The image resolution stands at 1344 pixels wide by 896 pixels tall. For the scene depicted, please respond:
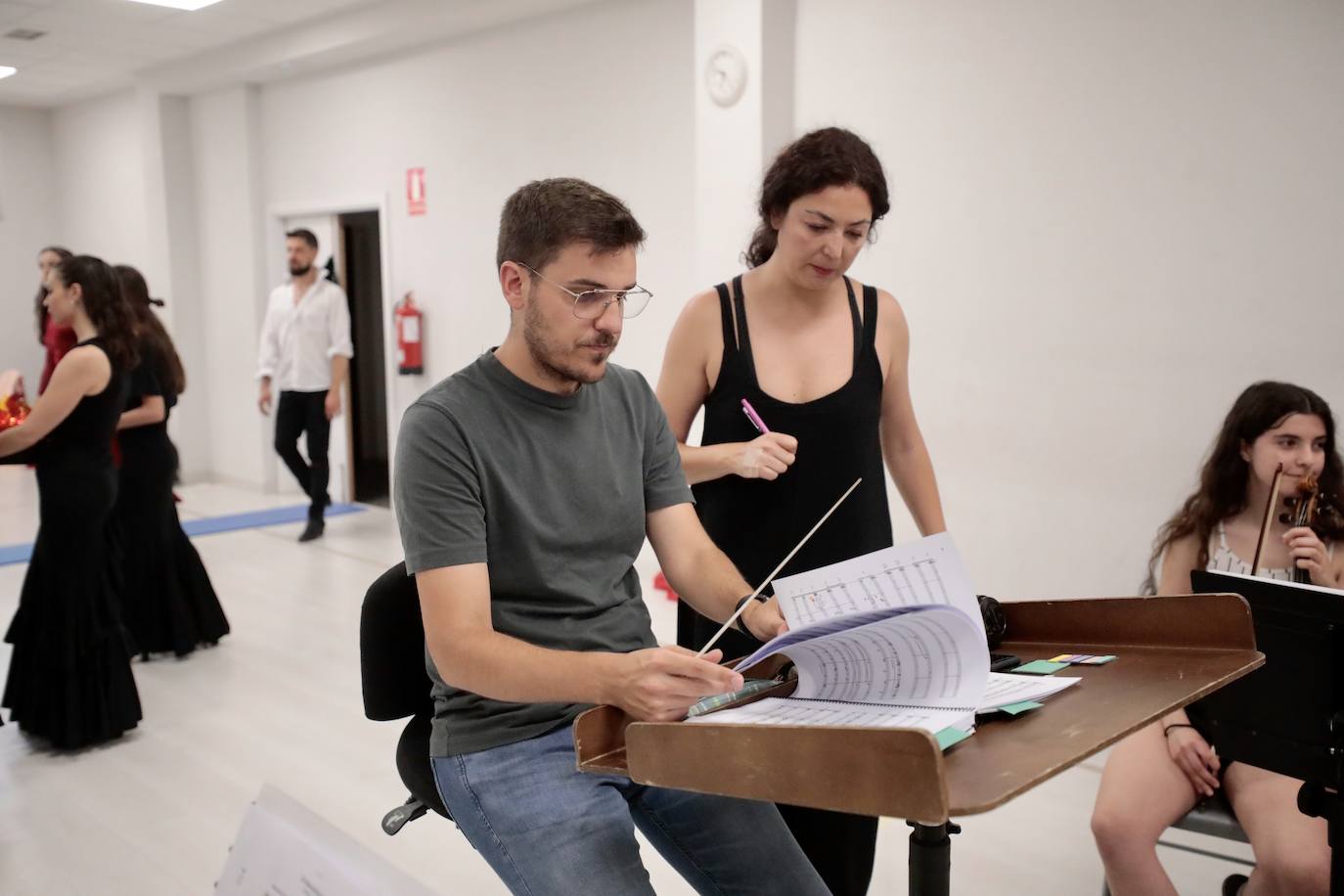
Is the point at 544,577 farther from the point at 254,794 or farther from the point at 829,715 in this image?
the point at 254,794

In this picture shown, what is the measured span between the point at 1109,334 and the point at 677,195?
228 cm

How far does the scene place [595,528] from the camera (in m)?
1.65

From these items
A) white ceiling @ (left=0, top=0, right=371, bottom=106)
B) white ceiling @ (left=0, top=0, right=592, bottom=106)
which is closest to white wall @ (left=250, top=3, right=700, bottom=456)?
white ceiling @ (left=0, top=0, right=592, bottom=106)

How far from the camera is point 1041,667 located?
4.21ft

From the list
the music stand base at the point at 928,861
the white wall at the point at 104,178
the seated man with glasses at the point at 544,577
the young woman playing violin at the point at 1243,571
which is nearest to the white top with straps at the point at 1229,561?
the young woman playing violin at the point at 1243,571

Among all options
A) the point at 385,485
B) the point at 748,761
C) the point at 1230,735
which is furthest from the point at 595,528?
the point at 385,485

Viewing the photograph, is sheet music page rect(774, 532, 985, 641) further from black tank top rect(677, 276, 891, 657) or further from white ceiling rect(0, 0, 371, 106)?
white ceiling rect(0, 0, 371, 106)

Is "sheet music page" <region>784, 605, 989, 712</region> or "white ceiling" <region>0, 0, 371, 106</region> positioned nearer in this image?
"sheet music page" <region>784, 605, 989, 712</region>

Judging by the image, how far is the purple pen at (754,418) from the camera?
6.53ft

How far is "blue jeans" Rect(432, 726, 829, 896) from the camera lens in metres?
1.47

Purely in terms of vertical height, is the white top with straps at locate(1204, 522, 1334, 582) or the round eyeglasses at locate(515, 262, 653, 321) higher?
the round eyeglasses at locate(515, 262, 653, 321)

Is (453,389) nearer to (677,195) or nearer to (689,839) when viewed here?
(689,839)

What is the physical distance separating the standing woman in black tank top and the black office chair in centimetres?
49

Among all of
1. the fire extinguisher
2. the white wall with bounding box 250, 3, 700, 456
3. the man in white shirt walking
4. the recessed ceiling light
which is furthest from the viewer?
the fire extinguisher
